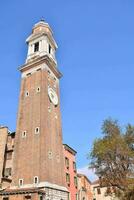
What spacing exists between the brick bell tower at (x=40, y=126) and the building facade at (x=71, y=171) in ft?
18.2

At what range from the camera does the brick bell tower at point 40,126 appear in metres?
32.3

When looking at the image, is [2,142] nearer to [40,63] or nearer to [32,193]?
[32,193]

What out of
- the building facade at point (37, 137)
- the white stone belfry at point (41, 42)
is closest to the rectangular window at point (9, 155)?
the building facade at point (37, 137)

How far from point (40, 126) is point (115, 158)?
463 inches

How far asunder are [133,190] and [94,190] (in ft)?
122

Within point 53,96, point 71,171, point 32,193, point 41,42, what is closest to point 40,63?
point 41,42

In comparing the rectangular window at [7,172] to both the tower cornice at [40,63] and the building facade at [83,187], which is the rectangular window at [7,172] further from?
the tower cornice at [40,63]

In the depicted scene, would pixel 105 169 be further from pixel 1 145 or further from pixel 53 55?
pixel 53 55

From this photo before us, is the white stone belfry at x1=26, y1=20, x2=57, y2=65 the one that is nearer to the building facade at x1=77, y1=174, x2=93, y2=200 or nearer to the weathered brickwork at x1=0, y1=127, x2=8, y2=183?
the weathered brickwork at x1=0, y1=127, x2=8, y2=183

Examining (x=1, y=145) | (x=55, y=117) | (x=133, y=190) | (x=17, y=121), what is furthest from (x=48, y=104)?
(x=133, y=190)

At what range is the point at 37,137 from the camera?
3478 cm

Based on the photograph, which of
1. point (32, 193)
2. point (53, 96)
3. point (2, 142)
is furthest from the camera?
point (53, 96)

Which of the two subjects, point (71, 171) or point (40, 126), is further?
point (71, 171)

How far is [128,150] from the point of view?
28.8 m
